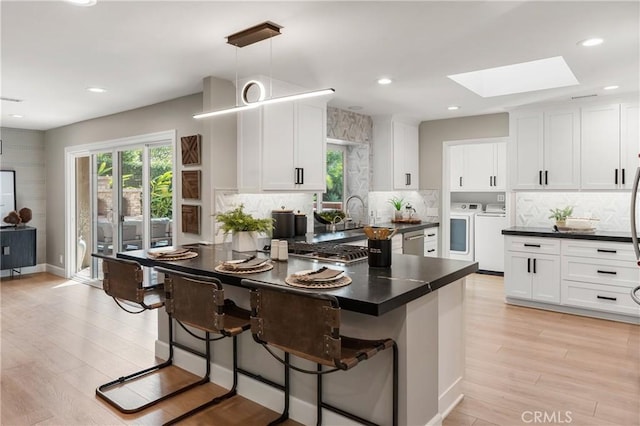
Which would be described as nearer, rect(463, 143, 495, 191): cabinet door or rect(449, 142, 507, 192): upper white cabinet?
rect(449, 142, 507, 192): upper white cabinet

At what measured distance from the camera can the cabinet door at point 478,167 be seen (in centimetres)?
718

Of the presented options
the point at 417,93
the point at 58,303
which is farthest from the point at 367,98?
the point at 58,303

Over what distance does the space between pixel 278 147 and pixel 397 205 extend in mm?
2843

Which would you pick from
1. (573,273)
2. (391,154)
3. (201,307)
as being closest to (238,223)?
(201,307)

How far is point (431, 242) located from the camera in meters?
6.33

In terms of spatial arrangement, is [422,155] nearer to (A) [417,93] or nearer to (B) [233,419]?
(A) [417,93]

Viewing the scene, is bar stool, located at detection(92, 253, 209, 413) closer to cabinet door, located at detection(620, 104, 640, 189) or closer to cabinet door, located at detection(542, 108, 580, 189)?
cabinet door, located at detection(542, 108, 580, 189)

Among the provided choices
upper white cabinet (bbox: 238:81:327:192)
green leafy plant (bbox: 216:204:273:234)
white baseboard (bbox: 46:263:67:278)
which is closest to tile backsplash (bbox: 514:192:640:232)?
upper white cabinet (bbox: 238:81:327:192)

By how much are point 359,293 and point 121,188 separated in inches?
198

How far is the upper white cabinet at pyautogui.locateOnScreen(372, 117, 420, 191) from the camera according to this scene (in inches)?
241

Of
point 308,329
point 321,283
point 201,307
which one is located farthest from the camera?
point 201,307

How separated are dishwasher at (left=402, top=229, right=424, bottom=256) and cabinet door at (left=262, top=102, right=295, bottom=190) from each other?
192 cm

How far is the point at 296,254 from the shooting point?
3.28m
